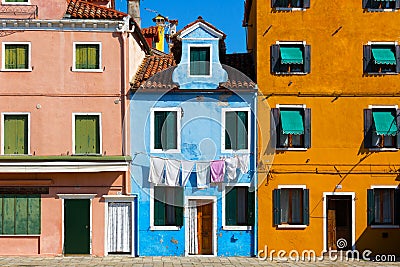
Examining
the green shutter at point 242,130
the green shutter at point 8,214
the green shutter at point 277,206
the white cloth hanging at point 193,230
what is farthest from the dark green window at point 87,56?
the green shutter at point 277,206

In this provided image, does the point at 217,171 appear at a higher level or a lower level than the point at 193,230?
higher

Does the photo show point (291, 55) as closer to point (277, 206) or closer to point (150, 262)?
point (277, 206)

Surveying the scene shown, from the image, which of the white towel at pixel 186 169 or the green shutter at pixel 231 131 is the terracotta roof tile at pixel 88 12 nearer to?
the green shutter at pixel 231 131

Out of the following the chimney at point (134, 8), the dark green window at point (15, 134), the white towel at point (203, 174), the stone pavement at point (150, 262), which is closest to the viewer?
the stone pavement at point (150, 262)

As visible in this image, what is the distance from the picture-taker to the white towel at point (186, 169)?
2630 centimetres

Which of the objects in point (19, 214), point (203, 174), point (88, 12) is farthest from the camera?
point (88, 12)

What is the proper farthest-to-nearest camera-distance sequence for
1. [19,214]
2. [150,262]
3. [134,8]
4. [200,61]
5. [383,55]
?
[134,8]
[200,61]
[383,55]
[19,214]
[150,262]

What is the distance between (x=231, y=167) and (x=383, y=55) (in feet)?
25.0

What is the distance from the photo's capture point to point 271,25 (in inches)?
1053

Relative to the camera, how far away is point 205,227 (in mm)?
26531

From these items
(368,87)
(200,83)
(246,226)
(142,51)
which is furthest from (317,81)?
(142,51)

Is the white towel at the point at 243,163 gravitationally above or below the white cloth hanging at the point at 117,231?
above

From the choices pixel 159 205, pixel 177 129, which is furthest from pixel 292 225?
pixel 177 129

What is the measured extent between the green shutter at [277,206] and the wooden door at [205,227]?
2.54 m
